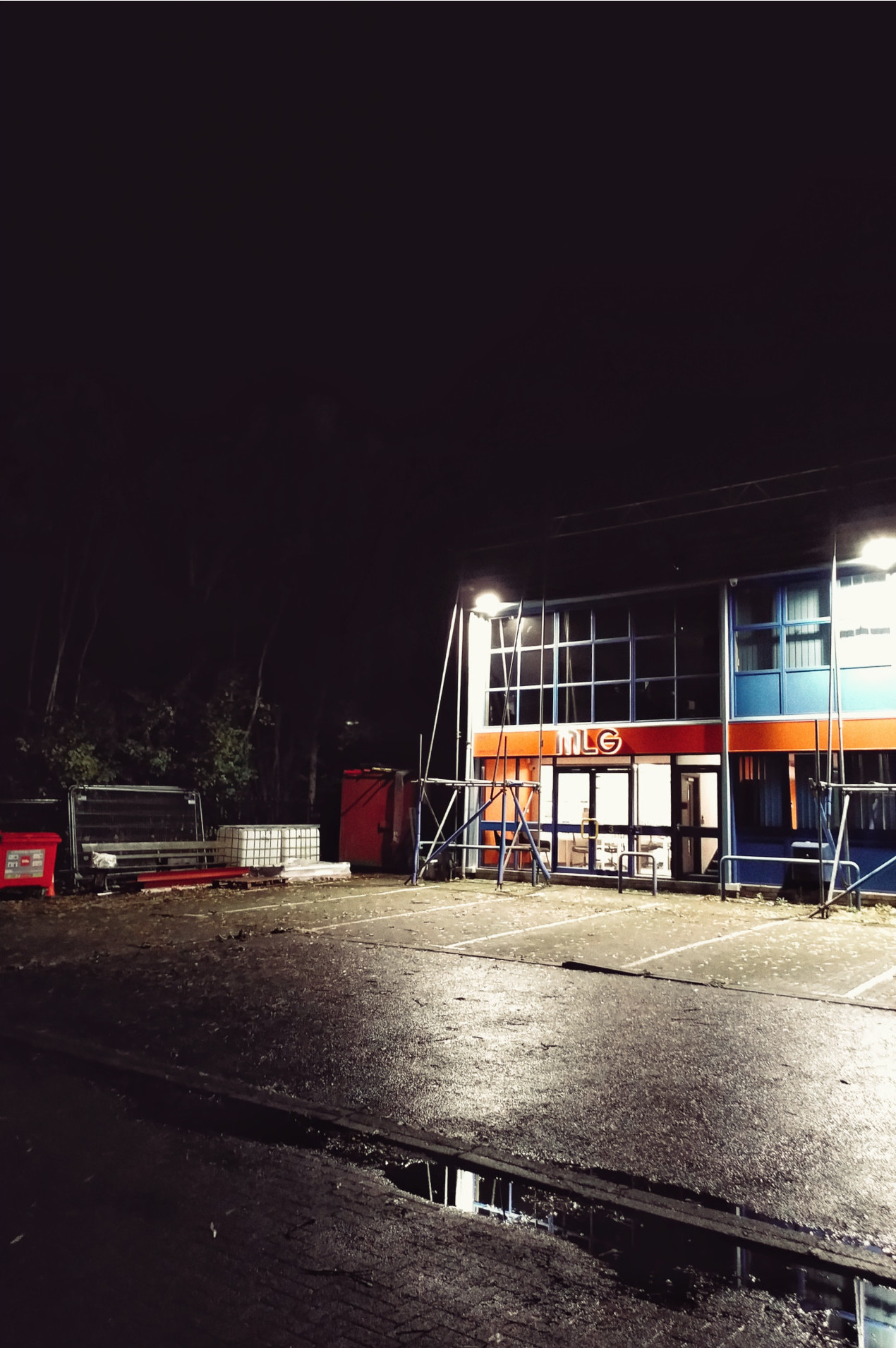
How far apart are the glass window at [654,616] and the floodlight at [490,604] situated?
3240 millimetres

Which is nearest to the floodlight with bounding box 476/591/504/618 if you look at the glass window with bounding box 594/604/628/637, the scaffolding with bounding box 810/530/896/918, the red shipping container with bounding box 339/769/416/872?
the glass window with bounding box 594/604/628/637

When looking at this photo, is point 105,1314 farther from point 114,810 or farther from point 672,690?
point 672,690

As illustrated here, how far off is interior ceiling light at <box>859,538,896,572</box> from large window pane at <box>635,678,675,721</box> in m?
4.53

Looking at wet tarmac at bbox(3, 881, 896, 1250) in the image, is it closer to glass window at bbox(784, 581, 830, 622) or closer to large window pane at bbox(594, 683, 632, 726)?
glass window at bbox(784, 581, 830, 622)

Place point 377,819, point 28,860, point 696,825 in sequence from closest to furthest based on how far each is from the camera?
1. point 28,860
2. point 696,825
3. point 377,819

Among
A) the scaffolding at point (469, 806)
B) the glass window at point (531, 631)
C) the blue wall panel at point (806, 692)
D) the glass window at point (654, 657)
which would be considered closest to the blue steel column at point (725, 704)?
the blue wall panel at point (806, 692)

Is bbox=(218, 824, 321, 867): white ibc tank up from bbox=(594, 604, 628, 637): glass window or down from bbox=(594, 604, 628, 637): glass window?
down

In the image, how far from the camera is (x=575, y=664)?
19.9m

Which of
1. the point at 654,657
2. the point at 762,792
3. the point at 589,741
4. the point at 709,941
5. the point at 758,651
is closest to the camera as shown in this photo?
the point at 709,941

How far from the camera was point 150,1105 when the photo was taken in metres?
4.55

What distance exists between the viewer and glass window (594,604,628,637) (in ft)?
63.4

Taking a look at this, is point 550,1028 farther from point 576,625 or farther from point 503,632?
point 503,632

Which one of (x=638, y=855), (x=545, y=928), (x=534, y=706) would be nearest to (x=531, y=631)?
(x=534, y=706)

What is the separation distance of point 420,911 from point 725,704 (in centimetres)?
790
